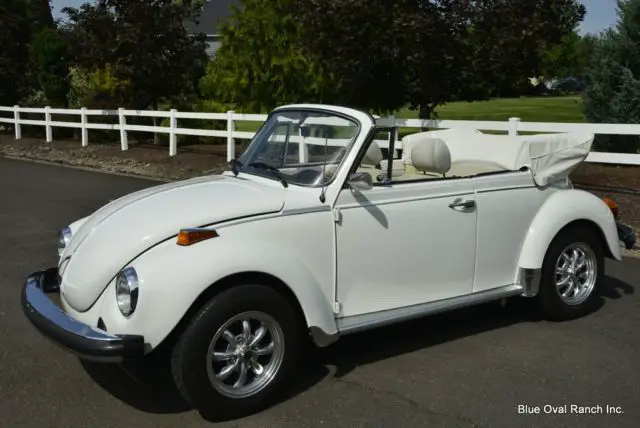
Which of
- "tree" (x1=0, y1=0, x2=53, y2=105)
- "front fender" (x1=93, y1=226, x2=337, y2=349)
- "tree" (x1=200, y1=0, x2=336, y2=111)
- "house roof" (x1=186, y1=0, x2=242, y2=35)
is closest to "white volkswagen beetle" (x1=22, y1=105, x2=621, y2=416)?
"front fender" (x1=93, y1=226, x2=337, y2=349)

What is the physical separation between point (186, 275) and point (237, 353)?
1.82 feet

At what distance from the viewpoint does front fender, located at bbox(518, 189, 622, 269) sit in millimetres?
5258

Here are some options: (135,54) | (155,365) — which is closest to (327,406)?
(155,365)

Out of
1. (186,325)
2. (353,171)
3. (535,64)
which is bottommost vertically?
(186,325)

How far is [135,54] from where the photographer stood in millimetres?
20078

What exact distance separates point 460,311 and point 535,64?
9670 millimetres

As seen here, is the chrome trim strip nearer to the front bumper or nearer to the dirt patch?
the front bumper

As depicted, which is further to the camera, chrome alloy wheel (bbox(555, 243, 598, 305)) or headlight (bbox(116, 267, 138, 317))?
chrome alloy wheel (bbox(555, 243, 598, 305))

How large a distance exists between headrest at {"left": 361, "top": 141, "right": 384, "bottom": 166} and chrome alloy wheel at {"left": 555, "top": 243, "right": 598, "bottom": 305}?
168 centimetres

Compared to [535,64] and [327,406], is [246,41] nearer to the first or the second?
[535,64]

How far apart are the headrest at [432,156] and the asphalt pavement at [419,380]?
4.14ft

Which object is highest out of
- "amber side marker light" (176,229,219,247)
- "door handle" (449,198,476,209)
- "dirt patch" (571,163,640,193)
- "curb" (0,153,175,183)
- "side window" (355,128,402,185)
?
"side window" (355,128,402,185)

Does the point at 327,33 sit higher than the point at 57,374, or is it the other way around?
the point at 327,33

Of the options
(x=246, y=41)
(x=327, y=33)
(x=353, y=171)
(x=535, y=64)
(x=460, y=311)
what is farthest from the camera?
(x=246, y=41)
